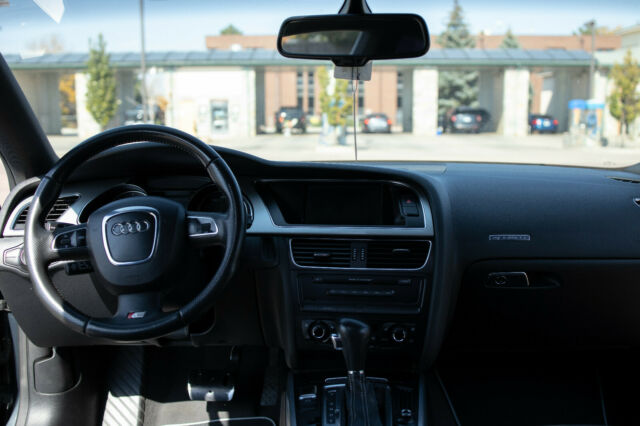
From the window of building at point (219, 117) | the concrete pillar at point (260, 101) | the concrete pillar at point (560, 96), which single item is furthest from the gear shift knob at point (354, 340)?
the concrete pillar at point (560, 96)

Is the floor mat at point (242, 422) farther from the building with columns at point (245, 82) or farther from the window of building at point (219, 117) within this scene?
the window of building at point (219, 117)

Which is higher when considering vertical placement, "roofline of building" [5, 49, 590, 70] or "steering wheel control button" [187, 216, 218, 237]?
"roofline of building" [5, 49, 590, 70]

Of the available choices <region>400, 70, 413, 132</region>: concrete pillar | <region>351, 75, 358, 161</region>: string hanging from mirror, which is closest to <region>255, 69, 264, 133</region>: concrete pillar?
<region>351, 75, 358, 161</region>: string hanging from mirror

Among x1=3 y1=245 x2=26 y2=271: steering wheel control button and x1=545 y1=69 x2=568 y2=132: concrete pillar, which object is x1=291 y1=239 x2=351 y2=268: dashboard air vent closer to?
x1=3 y1=245 x2=26 y2=271: steering wheel control button

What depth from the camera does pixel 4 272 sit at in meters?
2.56

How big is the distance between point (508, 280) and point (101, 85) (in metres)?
9.44

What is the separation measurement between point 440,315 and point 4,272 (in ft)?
6.19

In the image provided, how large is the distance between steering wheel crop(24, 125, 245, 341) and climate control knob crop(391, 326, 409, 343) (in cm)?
101

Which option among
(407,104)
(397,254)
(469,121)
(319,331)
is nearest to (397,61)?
(397,254)

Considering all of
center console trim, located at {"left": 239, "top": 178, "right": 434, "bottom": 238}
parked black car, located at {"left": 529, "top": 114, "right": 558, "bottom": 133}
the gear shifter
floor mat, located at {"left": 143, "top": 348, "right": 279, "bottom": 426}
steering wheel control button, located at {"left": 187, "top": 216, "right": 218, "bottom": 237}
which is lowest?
floor mat, located at {"left": 143, "top": 348, "right": 279, "bottom": 426}

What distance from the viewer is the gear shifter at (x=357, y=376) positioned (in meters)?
2.40

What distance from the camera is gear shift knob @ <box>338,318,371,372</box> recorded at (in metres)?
2.39

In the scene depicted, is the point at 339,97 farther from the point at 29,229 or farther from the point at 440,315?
the point at 29,229

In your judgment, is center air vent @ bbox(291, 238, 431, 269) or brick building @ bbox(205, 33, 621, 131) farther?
brick building @ bbox(205, 33, 621, 131)
